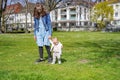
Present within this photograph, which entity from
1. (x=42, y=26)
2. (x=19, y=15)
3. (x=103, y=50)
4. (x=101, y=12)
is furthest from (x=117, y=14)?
(x=42, y=26)

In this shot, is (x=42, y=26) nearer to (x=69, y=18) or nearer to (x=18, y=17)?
(x=69, y=18)

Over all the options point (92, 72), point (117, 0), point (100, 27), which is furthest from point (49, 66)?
point (117, 0)

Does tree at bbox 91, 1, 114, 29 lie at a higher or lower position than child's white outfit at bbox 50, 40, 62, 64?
higher

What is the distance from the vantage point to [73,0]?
47562mm

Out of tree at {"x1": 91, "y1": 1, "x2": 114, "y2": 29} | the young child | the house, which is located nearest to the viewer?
the young child

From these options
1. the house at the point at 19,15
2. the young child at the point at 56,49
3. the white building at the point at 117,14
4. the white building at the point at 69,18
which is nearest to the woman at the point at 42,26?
the young child at the point at 56,49

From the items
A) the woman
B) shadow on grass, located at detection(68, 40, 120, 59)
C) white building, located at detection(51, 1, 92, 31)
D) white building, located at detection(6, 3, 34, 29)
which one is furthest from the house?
the woman

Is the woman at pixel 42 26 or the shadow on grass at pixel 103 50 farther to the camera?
the shadow on grass at pixel 103 50

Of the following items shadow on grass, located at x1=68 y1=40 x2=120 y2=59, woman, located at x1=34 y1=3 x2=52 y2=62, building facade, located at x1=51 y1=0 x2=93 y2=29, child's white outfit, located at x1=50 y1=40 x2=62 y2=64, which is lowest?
shadow on grass, located at x1=68 y1=40 x2=120 y2=59

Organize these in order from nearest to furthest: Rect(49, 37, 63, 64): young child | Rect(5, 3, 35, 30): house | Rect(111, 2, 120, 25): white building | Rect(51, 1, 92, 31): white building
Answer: Rect(49, 37, 63, 64): young child < Rect(5, 3, 35, 30): house < Rect(111, 2, 120, 25): white building < Rect(51, 1, 92, 31): white building

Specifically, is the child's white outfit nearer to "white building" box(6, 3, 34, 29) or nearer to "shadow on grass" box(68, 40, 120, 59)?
"shadow on grass" box(68, 40, 120, 59)

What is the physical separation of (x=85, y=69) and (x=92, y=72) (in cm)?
56

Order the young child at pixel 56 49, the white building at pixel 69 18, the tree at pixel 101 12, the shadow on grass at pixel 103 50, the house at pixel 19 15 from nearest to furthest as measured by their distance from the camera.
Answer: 1. the young child at pixel 56 49
2. the shadow on grass at pixel 103 50
3. the house at pixel 19 15
4. the tree at pixel 101 12
5. the white building at pixel 69 18

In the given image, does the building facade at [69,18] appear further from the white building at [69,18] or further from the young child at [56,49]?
the young child at [56,49]
